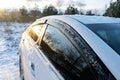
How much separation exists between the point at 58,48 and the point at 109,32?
590mm

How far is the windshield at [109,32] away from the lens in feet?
10.0

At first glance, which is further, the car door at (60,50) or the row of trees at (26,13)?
the row of trees at (26,13)

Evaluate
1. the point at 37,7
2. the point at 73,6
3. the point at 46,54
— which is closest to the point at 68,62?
the point at 46,54

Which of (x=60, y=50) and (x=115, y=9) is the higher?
(x=60, y=50)

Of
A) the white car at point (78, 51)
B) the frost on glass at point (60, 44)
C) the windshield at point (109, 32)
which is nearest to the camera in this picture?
the white car at point (78, 51)

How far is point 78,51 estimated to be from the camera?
309 centimetres

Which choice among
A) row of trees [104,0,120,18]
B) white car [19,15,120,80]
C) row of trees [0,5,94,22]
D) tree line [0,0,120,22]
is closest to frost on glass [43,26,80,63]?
white car [19,15,120,80]

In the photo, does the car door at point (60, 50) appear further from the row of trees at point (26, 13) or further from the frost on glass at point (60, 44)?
the row of trees at point (26, 13)

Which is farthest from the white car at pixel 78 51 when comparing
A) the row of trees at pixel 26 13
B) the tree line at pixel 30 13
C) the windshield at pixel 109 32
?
the row of trees at pixel 26 13

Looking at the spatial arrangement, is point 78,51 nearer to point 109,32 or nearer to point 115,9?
point 109,32

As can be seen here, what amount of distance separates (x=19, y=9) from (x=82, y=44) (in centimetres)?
2594

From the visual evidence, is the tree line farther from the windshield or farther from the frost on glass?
the windshield

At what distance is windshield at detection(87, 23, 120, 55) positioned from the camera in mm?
3062

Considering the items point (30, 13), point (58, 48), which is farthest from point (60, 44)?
point (30, 13)
